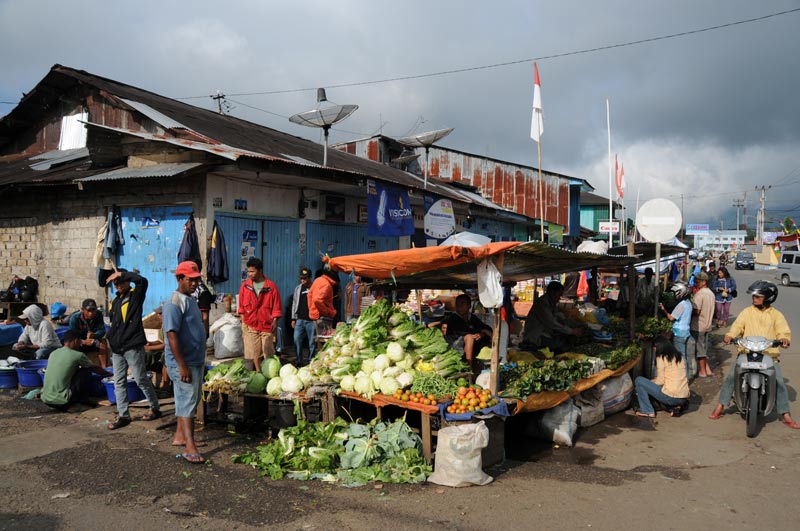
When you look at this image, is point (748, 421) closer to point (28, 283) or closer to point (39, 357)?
point (39, 357)

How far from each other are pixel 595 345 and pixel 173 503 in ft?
21.0

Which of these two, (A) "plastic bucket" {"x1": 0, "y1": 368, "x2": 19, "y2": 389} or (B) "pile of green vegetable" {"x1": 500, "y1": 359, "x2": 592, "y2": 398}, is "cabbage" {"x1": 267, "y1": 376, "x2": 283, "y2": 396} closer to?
(B) "pile of green vegetable" {"x1": 500, "y1": 359, "x2": 592, "y2": 398}

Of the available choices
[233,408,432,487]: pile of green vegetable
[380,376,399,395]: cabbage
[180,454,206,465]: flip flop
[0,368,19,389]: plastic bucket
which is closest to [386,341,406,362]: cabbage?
[380,376,399,395]: cabbage

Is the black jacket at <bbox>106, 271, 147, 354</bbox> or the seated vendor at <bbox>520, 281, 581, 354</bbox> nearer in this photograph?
the black jacket at <bbox>106, 271, 147, 354</bbox>

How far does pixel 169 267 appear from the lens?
32.7ft

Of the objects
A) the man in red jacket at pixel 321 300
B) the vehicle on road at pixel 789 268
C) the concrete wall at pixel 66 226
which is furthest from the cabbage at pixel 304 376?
the vehicle on road at pixel 789 268

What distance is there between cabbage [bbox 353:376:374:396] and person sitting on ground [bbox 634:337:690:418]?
395 centimetres

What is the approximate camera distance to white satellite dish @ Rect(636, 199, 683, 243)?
8.73 metres

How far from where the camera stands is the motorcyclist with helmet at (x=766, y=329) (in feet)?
22.3

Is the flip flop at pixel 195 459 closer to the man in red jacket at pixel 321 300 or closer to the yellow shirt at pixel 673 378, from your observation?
the man in red jacket at pixel 321 300

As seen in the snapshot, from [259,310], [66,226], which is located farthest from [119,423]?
[66,226]

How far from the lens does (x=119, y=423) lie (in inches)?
252

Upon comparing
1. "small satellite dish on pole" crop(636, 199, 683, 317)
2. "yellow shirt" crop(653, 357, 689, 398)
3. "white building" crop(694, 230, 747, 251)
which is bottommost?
"yellow shirt" crop(653, 357, 689, 398)

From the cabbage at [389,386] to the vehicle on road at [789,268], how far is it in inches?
1446
